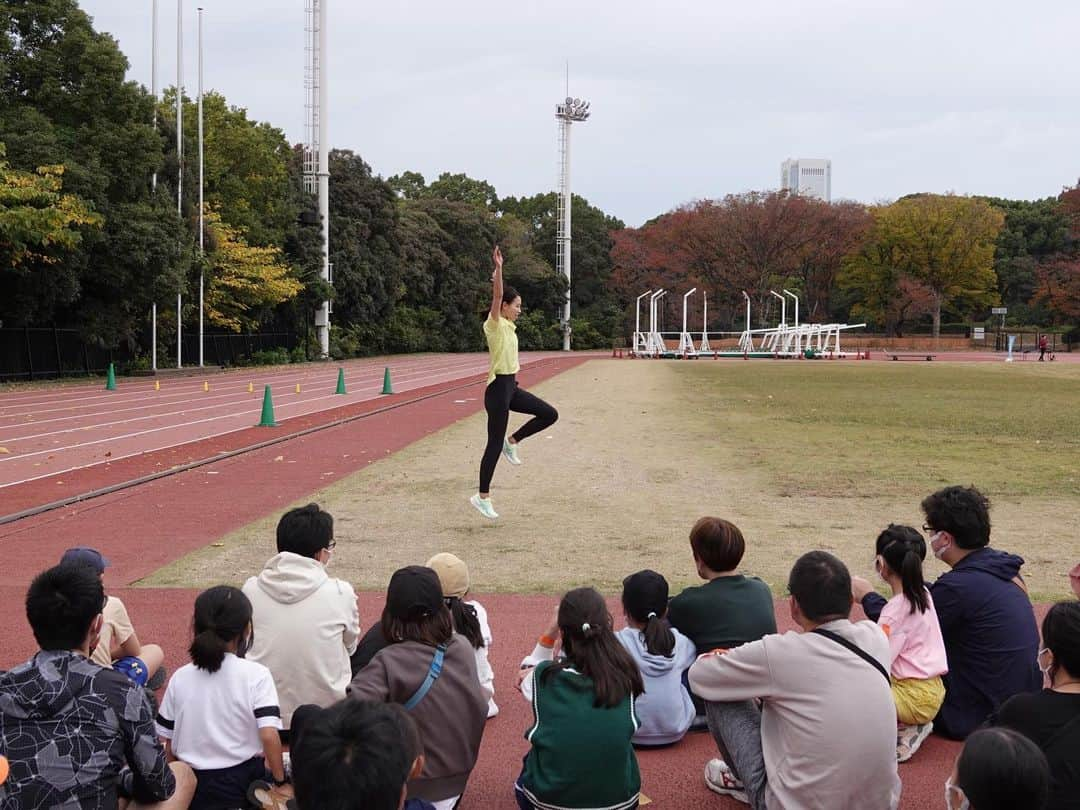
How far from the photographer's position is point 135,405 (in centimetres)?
2380

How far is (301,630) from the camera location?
4.27 metres

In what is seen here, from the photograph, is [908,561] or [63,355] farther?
[63,355]

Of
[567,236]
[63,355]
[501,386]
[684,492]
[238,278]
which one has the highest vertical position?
[567,236]

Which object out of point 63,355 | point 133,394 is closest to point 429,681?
point 133,394

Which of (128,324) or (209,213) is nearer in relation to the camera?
(128,324)

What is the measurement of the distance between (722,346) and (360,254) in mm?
29196

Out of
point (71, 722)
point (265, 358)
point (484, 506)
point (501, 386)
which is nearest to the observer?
point (71, 722)

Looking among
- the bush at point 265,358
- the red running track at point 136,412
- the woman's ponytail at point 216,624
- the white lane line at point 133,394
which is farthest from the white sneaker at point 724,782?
the bush at point 265,358

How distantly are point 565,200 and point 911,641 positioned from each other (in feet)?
260

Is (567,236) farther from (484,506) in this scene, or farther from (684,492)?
(484,506)

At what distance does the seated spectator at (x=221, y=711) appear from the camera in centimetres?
365

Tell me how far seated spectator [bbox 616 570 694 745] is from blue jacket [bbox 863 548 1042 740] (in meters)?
1.22

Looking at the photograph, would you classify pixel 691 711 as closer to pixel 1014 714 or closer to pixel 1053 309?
pixel 1014 714

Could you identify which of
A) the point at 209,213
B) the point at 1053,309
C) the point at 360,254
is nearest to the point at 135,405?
the point at 209,213
